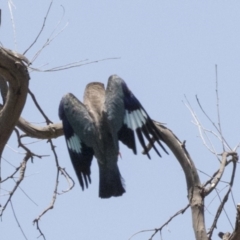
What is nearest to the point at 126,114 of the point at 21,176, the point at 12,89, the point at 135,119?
the point at 135,119

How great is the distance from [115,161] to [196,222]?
1.03 m

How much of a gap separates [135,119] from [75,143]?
0.43 metres

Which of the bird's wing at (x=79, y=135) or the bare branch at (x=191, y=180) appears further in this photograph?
the bird's wing at (x=79, y=135)

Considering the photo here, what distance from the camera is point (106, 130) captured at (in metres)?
4.82

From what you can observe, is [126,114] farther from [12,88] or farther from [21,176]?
[12,88]

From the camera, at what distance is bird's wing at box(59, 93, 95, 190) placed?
4750 millimetres

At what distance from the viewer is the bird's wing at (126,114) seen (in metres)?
4.57

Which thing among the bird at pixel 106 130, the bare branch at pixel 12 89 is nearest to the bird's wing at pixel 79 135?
the bird at pixel 106 130

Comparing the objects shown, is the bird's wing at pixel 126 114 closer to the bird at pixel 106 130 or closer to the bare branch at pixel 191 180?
the bird at pixel 106 130

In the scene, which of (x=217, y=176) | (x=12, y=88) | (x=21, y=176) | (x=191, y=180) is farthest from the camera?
(x=21, y=176)

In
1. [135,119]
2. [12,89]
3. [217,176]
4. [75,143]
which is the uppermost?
[135,119]

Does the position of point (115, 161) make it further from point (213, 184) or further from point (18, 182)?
point (213, 184)

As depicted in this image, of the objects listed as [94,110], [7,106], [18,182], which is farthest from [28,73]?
[94,110]

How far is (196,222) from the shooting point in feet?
12.7
